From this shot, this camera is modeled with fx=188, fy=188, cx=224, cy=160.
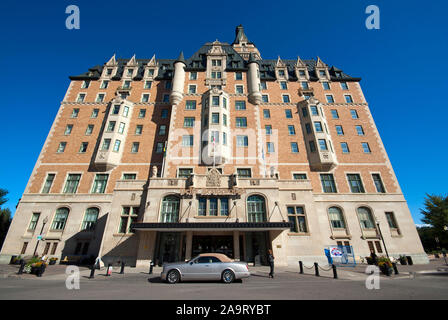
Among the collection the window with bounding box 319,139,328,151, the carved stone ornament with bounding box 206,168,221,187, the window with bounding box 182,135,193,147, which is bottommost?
the carved stone ornament with bounding box 206,168,221,187

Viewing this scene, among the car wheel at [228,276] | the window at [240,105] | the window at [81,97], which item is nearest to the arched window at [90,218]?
the window at [81,97]

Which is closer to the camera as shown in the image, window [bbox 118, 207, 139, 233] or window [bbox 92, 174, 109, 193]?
window [bbox 118, 207, 139, 233]

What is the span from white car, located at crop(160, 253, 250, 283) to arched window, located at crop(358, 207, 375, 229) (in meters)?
20.9

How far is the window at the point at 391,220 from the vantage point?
23.9m

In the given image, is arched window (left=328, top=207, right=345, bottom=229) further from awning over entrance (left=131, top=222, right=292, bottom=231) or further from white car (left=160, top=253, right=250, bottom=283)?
white car (left=160, top=253, right=250, bottom=283)

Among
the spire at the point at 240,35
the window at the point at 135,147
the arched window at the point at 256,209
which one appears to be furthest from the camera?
the spire at the point at 240,35

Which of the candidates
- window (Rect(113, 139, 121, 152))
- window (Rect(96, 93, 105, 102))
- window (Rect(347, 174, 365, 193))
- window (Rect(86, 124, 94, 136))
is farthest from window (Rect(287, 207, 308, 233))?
window (Rect(96, 93, 105, 102))

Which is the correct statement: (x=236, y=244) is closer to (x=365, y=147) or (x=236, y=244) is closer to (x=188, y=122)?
(x=188, y=122)

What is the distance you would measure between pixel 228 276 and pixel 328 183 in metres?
21.5

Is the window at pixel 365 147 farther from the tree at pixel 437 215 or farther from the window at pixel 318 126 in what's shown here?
the tree at pixel 437 215

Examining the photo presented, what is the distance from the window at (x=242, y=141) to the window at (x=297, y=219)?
10.9m

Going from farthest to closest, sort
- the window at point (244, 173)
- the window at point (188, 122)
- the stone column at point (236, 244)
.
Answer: the window at point (188, 122)
the window at point (244, 173)
the stone column at point (236, 244)

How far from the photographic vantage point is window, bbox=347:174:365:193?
26219mm

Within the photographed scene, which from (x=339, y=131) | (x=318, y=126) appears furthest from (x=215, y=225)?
(x=339, y=131)
